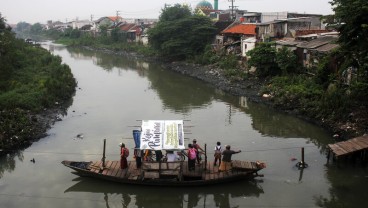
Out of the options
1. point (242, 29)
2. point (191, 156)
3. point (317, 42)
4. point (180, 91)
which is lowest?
point (180, 91)

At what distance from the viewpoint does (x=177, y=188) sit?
554 inches

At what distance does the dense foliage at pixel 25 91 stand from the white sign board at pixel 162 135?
807 cm

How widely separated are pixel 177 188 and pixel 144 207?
5.05 ft

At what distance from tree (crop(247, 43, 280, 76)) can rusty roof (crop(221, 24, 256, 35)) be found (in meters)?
10.3

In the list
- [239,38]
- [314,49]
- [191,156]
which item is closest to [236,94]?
[314,49]

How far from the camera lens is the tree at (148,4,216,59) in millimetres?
47156

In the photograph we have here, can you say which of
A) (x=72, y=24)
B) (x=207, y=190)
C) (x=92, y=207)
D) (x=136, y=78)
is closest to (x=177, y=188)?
(x=207, y=190)

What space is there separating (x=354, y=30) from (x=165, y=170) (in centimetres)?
1128

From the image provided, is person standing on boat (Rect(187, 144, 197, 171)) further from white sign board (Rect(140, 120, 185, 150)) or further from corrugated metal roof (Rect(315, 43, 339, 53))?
corrugated metal roof (Rect(315, 43, 339, 53))

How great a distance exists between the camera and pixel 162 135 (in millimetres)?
14109

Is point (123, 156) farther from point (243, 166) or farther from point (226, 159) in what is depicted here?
point (243, 166)

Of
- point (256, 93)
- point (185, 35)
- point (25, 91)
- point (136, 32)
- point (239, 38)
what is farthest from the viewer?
point (136, 32)

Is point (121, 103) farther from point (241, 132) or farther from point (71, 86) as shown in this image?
point (241, 132)

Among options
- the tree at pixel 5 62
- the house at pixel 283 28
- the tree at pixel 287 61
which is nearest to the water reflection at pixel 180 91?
the tree at pixel 287 61
